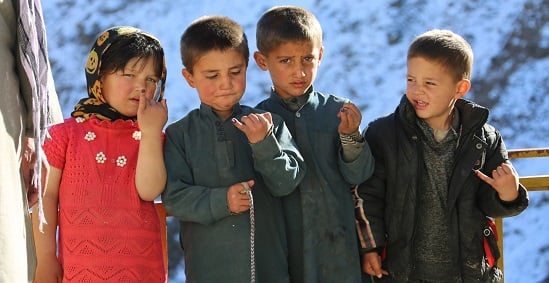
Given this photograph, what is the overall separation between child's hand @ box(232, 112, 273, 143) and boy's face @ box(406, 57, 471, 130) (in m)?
0.62

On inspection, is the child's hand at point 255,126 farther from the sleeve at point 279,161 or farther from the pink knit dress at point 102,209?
the pink knit dress at point 102,209

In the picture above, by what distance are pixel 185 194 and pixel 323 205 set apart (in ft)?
1.55

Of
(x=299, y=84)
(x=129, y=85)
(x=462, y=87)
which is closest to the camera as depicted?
(x=129, y=85)

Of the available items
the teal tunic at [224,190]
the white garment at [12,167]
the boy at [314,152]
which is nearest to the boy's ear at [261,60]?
the boy at [314,152]

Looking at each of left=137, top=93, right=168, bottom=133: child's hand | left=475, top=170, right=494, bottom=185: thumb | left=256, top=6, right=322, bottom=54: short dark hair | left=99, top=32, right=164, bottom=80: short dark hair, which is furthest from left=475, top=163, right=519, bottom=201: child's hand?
left=99, top=32, right=164, bottom=80: short dark hair

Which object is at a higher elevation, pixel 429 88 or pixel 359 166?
pixel 429 88

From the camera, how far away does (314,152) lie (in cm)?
319

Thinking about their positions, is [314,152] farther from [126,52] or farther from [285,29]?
[126,52]

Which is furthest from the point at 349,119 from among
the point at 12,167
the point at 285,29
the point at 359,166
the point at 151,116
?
the point at 12,167

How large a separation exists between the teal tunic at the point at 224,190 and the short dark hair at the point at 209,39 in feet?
0.60

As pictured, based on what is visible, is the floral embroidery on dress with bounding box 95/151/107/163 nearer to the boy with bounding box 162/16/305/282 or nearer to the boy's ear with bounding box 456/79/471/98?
the boy with bounding box 162/16/305/282

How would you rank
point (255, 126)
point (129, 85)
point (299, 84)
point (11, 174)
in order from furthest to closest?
point (299, 84)
point (129, 85)
point (255, 126)
point (11, 174)

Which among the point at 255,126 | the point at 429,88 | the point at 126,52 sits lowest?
the point at 255,126

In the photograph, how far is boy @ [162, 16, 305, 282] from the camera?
2936 mm
